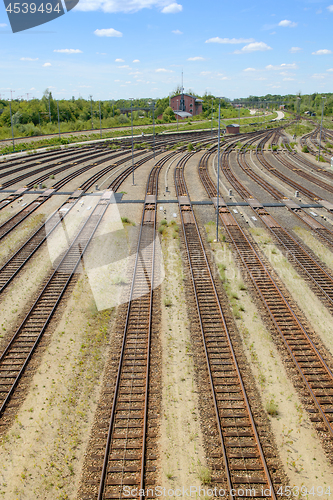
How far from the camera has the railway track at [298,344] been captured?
10.0 m

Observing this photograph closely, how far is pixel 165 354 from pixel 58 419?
12.7 ft

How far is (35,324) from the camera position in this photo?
13.7 meters

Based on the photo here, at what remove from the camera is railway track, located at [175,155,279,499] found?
26.8ft

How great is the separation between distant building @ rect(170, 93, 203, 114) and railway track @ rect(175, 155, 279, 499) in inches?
4610

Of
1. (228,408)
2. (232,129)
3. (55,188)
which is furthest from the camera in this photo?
(232,129)

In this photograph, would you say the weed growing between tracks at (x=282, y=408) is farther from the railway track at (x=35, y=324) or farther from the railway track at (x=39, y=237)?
the railway track at (x=39, y=237)

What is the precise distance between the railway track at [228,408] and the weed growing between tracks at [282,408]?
23.3 inches

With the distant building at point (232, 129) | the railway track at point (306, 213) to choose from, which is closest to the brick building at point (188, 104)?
the distant building at point (232, 129)

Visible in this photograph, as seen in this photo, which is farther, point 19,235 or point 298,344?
point 19,235

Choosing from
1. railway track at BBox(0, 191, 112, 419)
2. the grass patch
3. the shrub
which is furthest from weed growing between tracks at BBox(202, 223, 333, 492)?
railway track at BBox(0, 191, 112, 419)

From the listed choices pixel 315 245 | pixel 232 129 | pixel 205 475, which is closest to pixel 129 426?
pixel 205 475

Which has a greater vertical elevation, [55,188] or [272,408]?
[55,188]

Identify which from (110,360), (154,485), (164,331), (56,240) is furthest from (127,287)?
(154,485)

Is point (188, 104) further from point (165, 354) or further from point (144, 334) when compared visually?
point (165, 354)
